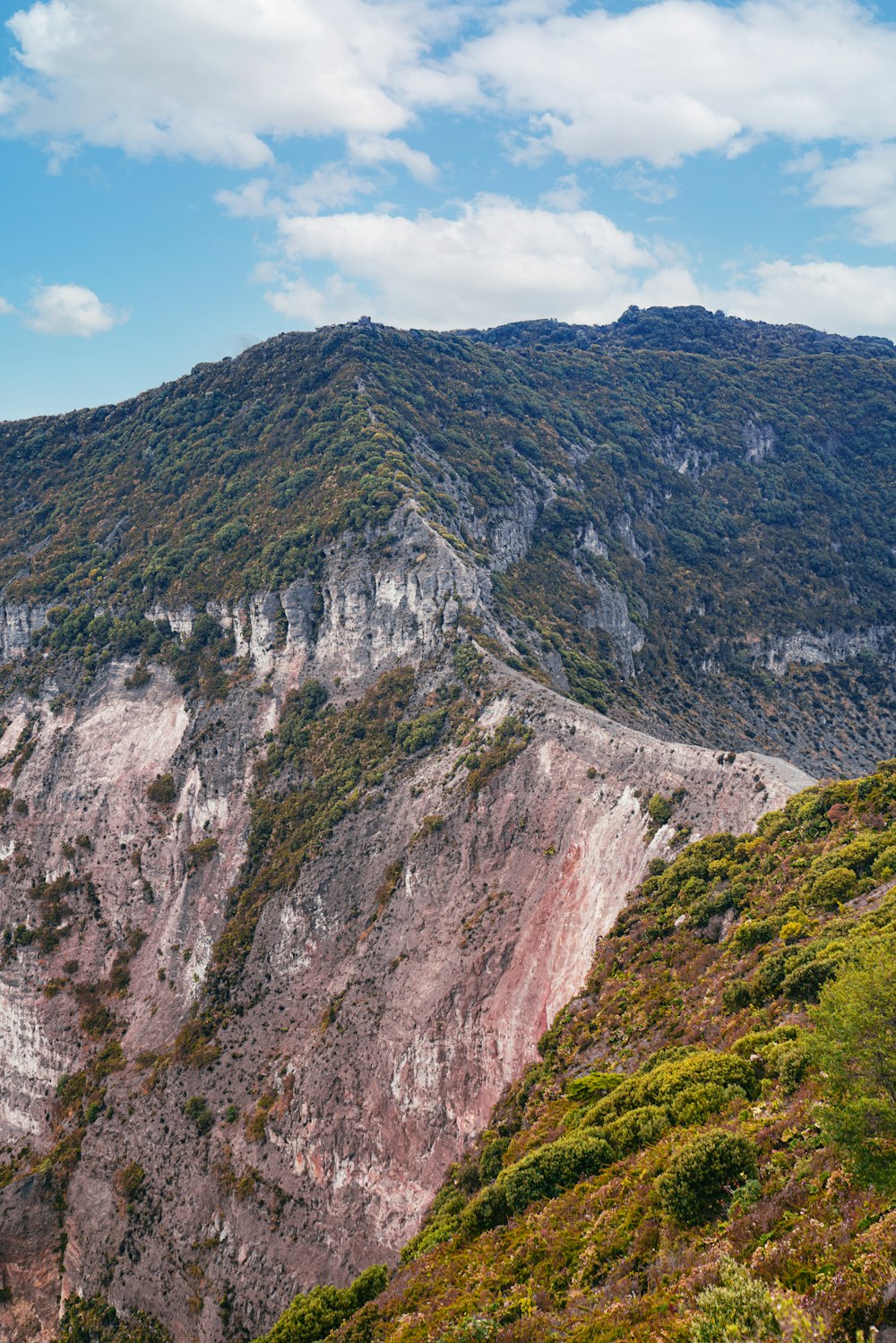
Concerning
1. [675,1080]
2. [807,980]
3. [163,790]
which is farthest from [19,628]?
[807,980]

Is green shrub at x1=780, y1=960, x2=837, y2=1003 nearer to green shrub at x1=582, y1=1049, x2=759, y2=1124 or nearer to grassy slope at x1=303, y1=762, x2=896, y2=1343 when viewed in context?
grassy slope at x1=303, y1=762, x2=896, y2=1343

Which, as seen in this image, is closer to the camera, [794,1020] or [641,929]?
[794,1020]

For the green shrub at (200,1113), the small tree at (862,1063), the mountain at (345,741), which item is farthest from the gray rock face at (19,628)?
the small tree at (862,1063)

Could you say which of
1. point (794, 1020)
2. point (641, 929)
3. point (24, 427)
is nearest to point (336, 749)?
point (641, 929)

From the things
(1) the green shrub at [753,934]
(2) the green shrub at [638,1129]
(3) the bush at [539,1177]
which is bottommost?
(3) the bush at [539,1177]

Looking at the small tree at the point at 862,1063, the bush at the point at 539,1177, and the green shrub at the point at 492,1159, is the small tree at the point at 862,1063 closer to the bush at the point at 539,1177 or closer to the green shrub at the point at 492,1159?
the bush at the point at 539,1177

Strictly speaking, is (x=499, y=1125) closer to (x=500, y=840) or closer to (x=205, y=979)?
(x=500, y=840)

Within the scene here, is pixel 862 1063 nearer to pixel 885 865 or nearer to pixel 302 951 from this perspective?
pixel 885 865

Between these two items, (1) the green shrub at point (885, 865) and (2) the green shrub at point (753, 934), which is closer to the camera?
(1) the green shrub at point (885, 865)
